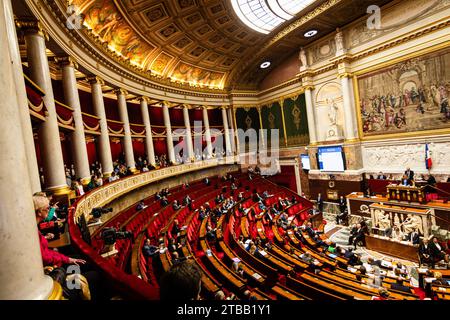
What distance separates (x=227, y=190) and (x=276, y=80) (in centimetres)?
1025

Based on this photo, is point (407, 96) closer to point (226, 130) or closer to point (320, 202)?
point (320, 202)

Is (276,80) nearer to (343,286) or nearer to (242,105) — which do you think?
(242,105)

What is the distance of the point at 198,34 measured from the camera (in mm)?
13461

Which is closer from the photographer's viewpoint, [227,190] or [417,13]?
[417,13]

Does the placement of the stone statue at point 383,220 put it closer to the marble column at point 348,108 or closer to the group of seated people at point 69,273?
the marble column at point 348,108

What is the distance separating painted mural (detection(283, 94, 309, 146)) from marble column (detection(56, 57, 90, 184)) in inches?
541

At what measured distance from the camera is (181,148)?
17.3m

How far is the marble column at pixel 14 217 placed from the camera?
57.0 inches

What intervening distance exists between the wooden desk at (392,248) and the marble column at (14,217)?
1046 centimetres

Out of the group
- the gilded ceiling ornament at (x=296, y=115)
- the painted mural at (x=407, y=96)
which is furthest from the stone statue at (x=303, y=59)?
the painted mural at (x=407, y=96)

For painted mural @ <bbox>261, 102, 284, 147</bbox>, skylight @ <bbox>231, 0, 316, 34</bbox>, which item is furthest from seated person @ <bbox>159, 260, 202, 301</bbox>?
painted mural @ <bbox>261, 102, 284, 147</bbox>

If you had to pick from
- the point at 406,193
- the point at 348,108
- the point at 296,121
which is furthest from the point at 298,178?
the point at 406,193

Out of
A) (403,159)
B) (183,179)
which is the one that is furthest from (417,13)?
(183,179)

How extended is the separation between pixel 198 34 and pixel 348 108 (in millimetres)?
9688
